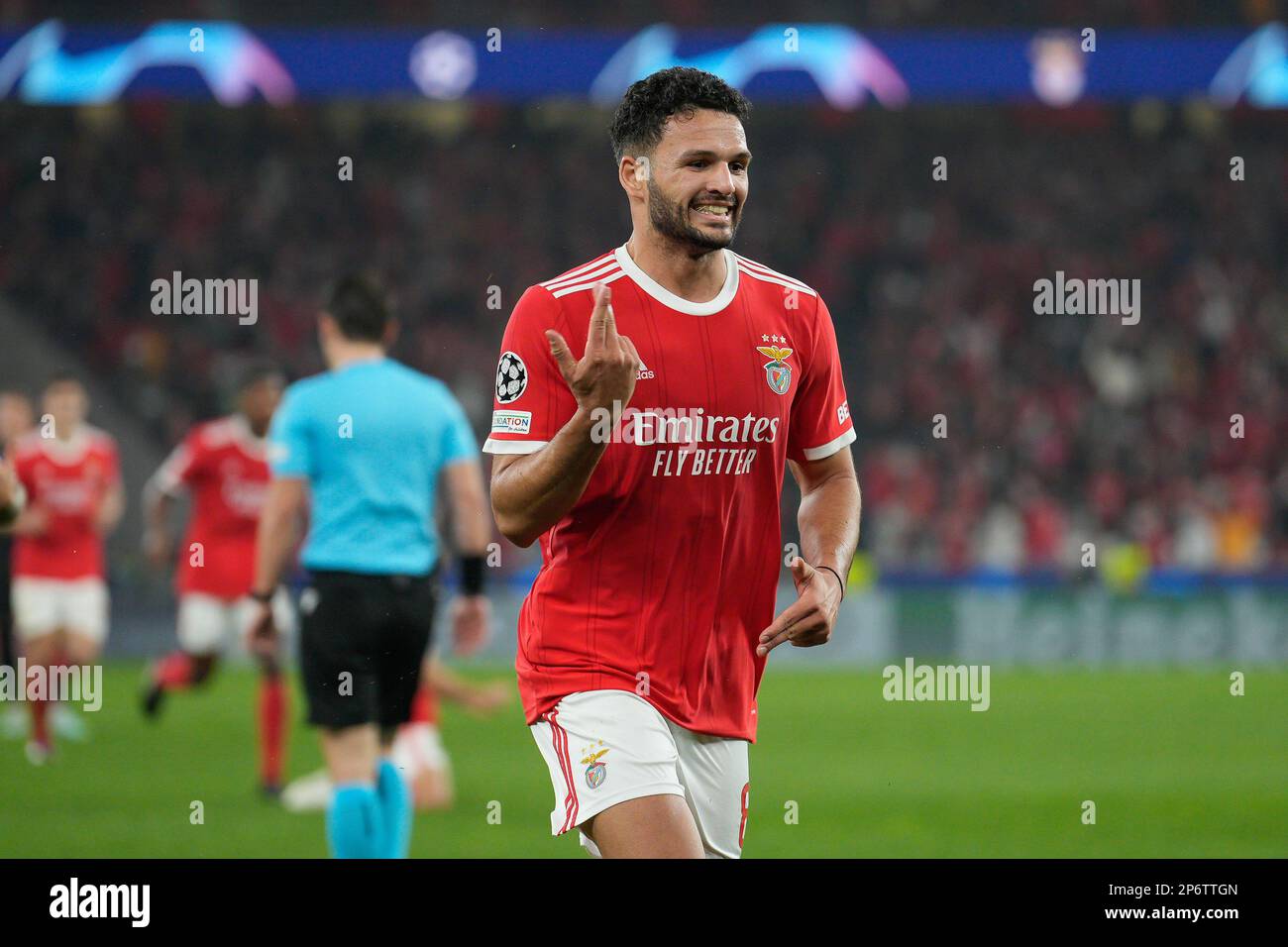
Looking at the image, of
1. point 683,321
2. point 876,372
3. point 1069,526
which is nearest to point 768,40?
point 876,372

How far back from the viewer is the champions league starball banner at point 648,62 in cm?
1786

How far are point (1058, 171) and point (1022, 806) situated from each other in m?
16.4

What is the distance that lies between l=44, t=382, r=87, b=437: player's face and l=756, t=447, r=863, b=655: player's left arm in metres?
7.48

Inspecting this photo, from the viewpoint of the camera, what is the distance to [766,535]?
4047 mm

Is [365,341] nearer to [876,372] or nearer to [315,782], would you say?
[315,782]

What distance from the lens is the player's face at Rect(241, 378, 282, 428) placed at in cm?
954

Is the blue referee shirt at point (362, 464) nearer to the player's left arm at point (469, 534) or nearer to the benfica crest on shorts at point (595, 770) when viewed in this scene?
the player's left arm at point (469, 534)

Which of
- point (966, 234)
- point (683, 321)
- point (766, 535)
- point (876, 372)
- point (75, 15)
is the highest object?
point (75, 15)

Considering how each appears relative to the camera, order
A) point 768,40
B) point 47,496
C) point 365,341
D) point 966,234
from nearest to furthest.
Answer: point 365,341, point 47,496, point 768,40, point 966,234

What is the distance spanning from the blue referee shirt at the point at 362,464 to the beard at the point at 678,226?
7.50 feet

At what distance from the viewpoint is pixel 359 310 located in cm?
616

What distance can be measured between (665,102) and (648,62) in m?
14.7

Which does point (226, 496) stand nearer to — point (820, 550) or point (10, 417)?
point (10, 417)

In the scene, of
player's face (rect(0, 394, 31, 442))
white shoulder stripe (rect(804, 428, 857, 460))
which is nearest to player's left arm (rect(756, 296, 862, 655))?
white shoulder stripe (rect(804, 428, 857, 460))
